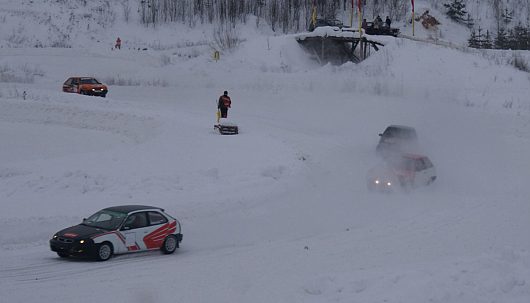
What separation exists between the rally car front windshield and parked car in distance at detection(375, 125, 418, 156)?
16.6 meters

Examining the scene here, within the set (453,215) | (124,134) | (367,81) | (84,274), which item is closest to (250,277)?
(84,274)

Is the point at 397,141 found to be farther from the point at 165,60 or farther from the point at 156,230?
the point at 165,60

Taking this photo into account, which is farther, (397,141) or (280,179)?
(397,141)

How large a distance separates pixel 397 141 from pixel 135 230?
17222mm

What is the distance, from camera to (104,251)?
15.3m

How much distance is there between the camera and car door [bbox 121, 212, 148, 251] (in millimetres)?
15906

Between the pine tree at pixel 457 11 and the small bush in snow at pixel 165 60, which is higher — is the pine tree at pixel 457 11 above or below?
above

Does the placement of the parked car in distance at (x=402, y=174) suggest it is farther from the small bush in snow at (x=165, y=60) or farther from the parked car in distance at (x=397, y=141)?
the small bush in snow at (x=165, y=60)

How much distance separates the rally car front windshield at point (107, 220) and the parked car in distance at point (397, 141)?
1665 centimetres

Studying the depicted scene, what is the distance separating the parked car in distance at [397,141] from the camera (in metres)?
30.5

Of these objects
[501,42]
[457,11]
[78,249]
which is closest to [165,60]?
[501,42]

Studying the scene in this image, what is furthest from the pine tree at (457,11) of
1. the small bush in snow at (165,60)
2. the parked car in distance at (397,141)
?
the parked car in distance at (397,141)

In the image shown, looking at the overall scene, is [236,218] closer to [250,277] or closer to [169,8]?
[250,277]

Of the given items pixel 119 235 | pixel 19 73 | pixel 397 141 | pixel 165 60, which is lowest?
pixel 119 235
